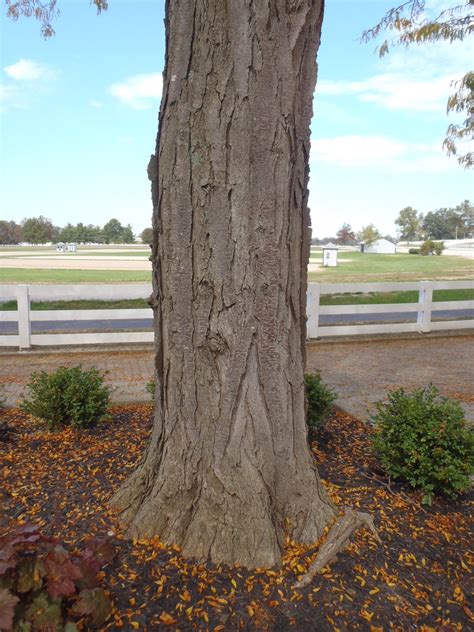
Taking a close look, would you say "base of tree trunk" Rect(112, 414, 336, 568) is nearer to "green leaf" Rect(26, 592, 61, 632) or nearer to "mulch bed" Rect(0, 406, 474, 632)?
"mulch bed" Rect(0, 406, 474, 632)

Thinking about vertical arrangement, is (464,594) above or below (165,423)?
below

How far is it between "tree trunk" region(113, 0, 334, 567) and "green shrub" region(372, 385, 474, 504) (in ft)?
2.90

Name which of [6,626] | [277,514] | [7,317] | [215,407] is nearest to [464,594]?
[277,514]

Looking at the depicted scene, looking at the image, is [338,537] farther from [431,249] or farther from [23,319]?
[431,249]

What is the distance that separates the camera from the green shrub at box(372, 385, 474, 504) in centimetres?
322

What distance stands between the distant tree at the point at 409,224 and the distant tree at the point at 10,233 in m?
72.0

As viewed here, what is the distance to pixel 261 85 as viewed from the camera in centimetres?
241

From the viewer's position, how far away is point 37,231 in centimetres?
8575

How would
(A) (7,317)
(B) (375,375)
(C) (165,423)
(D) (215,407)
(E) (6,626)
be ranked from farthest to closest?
(A) (7,317) < (B) (375,375) < (C) (165,423) < (D) (215,407) < (E) (6,626)

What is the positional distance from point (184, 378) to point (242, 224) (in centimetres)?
86

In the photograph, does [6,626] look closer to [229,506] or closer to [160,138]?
[229,506]

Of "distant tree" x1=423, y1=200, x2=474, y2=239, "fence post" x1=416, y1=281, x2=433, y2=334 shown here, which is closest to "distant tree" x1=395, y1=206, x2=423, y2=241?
"distant tree" x1=423, y1=200, x2=474, y2=239

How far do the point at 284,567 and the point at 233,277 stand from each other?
1.48 m

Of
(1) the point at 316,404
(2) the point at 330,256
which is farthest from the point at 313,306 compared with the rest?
(2) the point at 330,256
